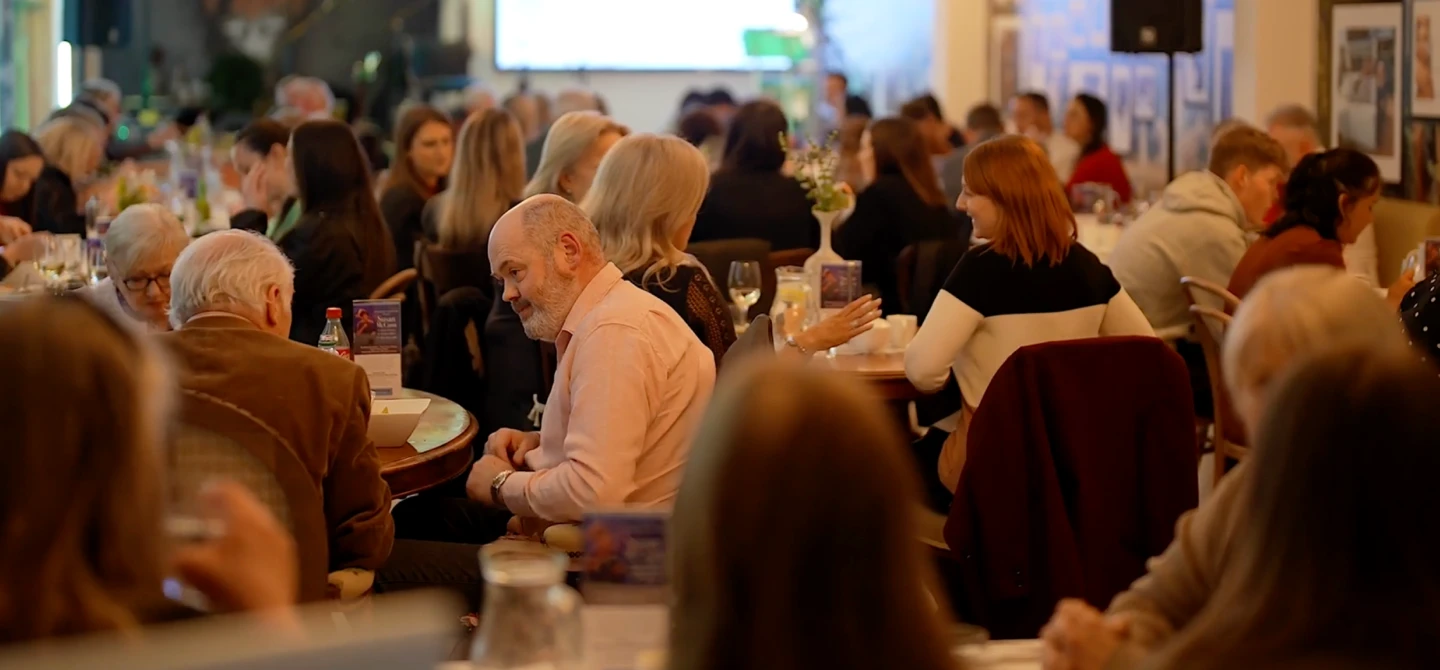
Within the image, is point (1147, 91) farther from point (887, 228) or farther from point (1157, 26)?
point (887, 228)

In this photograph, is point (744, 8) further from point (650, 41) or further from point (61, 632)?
point (61, 632)

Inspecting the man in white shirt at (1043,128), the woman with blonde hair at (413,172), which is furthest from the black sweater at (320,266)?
the man in white shirt at (1043,128)

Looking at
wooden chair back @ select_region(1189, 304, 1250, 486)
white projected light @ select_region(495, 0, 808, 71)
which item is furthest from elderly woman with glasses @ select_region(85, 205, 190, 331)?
white projected light @ select_region(495, 0, 808, 71)

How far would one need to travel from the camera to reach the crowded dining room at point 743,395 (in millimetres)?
1509

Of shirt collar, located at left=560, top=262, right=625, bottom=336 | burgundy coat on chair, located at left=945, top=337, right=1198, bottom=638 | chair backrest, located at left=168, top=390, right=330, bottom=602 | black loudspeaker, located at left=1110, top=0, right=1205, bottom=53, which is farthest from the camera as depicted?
black loudspeaker, located at left=1110, top=0, right=1205, bottom=53

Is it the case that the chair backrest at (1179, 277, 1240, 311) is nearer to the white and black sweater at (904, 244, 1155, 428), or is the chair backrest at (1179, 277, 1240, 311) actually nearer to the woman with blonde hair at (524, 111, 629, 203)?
the white and black sweater at (904, 244, 1155, 428)

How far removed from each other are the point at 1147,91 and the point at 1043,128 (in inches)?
26.5

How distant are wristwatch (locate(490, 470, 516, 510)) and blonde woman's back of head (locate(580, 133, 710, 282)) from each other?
686 millimetres

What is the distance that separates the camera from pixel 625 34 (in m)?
17.2

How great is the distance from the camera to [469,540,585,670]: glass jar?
1.80m

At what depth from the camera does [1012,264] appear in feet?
14.1

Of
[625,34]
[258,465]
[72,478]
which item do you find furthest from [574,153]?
[625,34]

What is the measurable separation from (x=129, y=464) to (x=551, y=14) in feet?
52.4

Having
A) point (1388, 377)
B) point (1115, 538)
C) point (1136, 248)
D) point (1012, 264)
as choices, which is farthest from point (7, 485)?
point (1136, 248)
